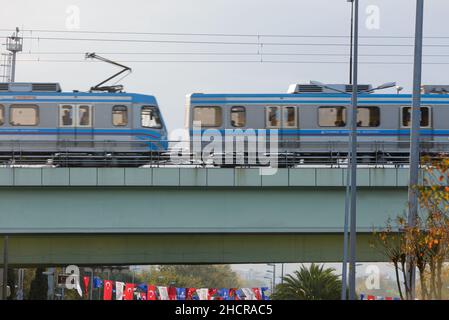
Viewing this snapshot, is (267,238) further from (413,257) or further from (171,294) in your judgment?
(171,294)

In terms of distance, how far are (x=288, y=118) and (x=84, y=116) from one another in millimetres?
8592

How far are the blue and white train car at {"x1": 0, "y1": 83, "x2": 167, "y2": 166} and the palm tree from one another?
55847mm

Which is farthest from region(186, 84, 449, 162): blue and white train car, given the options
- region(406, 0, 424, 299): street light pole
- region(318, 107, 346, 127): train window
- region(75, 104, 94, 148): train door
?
region(406, 0, 424, 299): street light pole

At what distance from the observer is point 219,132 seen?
41125mm

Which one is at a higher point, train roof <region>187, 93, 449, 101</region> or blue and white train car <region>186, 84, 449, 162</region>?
train roof <region>187, 93, 449, 101</region>

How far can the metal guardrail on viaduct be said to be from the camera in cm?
3016

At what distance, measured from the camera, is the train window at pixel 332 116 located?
4212 centimetres

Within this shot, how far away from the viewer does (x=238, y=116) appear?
136 feet

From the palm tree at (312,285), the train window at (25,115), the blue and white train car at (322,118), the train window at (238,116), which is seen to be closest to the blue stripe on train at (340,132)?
the blue and white train car at (322,118)

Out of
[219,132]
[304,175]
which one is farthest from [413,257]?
[219,132]

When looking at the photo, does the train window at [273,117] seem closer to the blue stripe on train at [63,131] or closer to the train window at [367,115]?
the train window at [367,115]

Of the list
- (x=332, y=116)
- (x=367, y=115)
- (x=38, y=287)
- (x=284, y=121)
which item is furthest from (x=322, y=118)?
(x=38, y=287)

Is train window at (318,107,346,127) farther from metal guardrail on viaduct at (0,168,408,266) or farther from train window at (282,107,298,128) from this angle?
metal guardrail on viaduct at (0,168,408,266)
